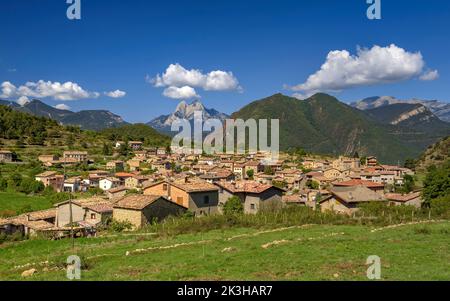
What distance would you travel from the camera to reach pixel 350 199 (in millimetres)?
46906

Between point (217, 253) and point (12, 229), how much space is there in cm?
2374

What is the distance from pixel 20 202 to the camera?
57.4 m

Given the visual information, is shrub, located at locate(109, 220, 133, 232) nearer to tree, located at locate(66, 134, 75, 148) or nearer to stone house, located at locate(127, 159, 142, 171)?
stone house, located at locate(127, 159, 142, 171)

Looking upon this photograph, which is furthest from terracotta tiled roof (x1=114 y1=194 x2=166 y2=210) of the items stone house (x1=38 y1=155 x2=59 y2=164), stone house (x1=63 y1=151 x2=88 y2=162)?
stone house (x1=63 y1=151 x2=88 y2=162)

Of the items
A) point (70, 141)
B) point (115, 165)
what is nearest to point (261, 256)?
point (115, 165)

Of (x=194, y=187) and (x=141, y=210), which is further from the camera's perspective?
(x=194, y=187)

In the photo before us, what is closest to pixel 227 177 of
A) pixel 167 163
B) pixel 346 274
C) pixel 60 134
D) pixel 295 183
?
pixel 295 183

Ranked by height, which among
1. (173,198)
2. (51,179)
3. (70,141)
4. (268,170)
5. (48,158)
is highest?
(70,141)

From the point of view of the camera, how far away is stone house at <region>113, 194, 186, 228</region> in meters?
34.5

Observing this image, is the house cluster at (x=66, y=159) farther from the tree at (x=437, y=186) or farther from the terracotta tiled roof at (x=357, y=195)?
the tree at (x=437, y=186)

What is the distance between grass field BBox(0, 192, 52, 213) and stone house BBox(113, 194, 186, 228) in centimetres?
2031

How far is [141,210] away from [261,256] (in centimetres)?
1835

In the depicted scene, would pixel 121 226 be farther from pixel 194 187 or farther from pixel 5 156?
pixel 5 156
